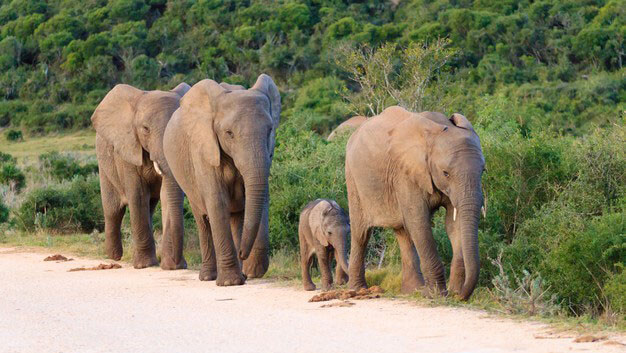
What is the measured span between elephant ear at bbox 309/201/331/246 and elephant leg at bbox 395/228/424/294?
1079 millimetres

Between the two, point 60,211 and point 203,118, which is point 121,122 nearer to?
point 203,118

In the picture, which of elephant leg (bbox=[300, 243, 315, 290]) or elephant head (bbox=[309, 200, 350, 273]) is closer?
elephant leg (bbox=[300, 243, 315, 290])

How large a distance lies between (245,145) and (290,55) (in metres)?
33.8

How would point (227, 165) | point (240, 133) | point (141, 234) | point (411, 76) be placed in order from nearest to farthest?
1. point (240, 133)
2. point (227, 165)
3. point (141, 234)
4. point (411, 76)

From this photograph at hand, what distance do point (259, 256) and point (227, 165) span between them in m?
1.10

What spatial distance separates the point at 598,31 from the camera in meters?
41.5

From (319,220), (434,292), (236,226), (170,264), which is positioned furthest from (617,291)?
(170,264)

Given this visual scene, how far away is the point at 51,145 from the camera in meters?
38.9

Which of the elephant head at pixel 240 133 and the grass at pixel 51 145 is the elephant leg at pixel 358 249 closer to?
the elephant head at pixel 240 133

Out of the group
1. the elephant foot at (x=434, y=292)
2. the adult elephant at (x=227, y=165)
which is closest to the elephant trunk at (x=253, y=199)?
the adult elephant at (x=227, y=165)

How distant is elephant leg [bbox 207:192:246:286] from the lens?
460 inches

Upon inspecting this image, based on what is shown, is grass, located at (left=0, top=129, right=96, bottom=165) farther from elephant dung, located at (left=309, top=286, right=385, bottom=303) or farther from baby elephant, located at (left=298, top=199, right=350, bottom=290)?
elephant dung, located at (left=309, top=286, right=385, bottom=303)

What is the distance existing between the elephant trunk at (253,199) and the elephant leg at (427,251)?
5.90ft

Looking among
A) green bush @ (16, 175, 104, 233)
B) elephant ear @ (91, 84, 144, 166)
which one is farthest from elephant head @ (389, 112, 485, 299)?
green bush @ (16, 175, 104, 233)
